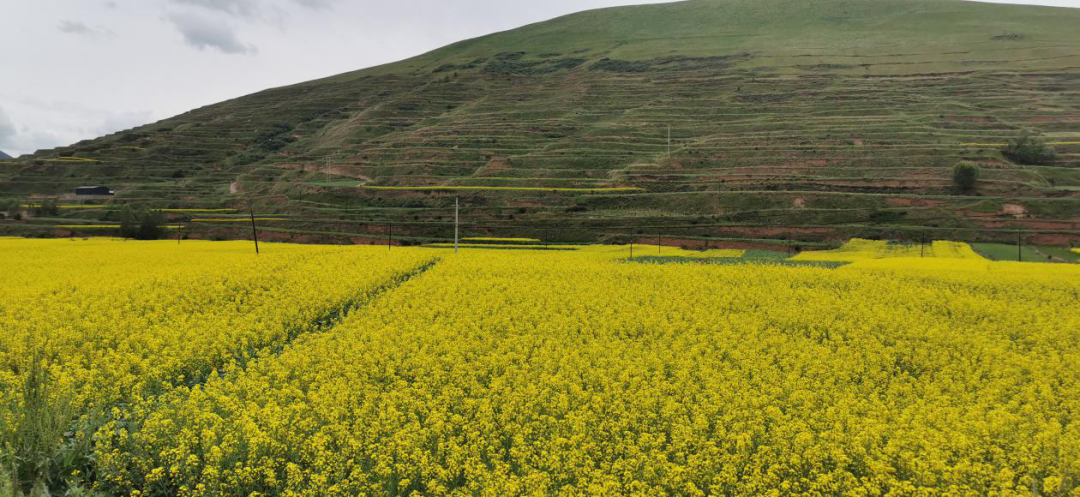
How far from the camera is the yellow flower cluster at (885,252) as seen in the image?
4259cm

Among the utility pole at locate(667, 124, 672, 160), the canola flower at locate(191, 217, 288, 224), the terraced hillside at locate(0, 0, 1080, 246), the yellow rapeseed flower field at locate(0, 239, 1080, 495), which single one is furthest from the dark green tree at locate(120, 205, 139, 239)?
the utility pole at locate(667, 124, 672, 160)

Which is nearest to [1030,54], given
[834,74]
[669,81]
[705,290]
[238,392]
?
[834,74]

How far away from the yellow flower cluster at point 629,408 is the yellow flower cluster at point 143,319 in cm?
112

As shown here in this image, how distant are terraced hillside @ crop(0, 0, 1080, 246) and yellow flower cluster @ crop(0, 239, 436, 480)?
36.7 metres

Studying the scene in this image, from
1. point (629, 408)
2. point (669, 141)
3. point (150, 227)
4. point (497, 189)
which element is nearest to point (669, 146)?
point (669, 141)

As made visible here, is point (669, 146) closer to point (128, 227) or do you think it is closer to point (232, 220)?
point (232, 220)

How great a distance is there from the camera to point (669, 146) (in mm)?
86438

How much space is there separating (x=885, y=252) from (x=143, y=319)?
5214 cm

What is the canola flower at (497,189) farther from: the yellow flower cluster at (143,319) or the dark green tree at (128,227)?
the yellow flower cluster at (143,319)

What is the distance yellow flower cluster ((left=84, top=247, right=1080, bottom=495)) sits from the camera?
763 cm

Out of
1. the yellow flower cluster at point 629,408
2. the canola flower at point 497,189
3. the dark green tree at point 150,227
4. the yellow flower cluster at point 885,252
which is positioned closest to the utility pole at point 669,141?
the canola flower at point 497,189

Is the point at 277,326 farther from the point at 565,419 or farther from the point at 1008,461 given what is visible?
the point at 1008,461

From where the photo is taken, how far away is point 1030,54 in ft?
378

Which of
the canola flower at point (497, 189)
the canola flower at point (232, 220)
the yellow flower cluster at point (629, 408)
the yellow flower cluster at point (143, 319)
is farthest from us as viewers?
the canola flower at point (497, 189)
